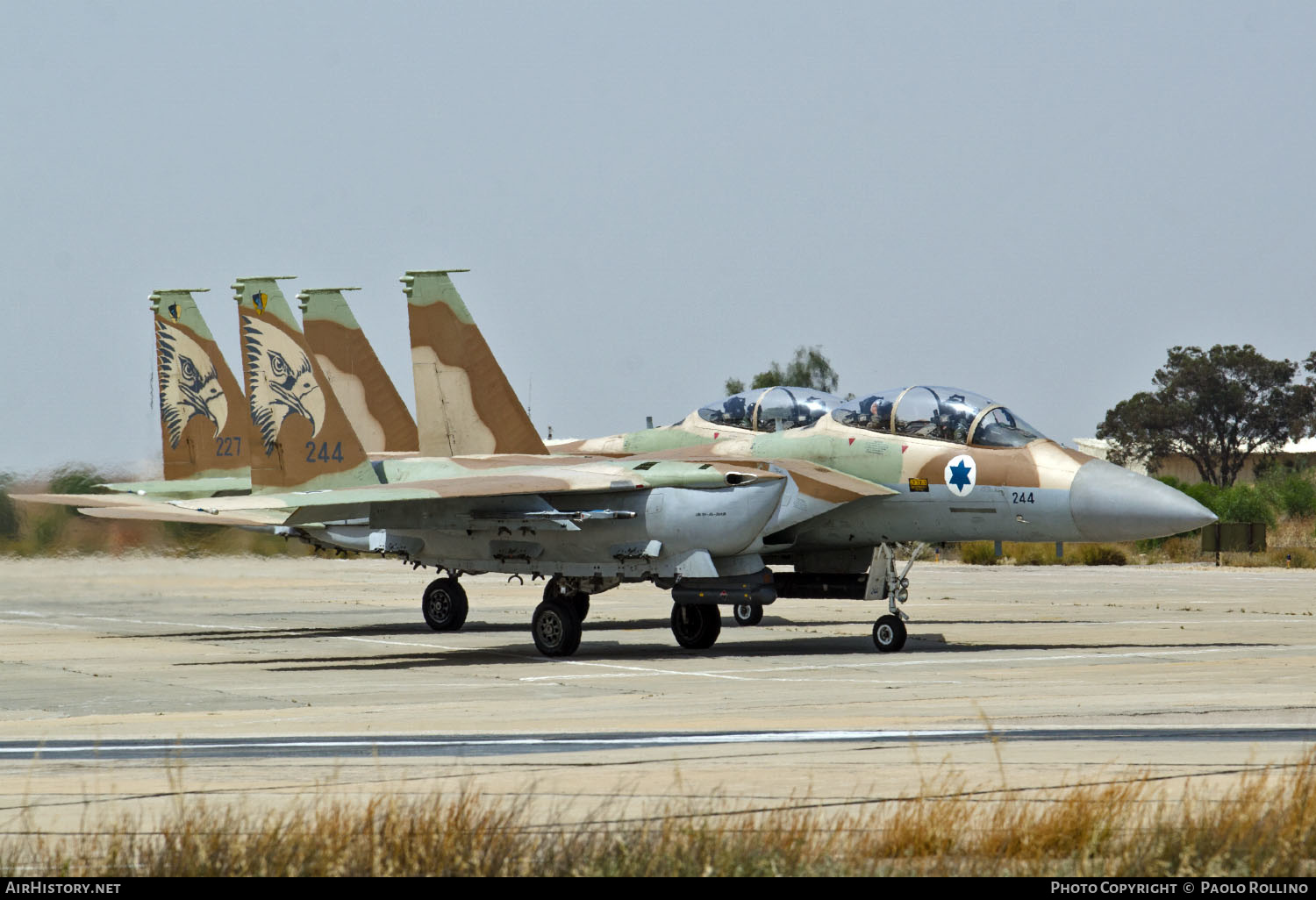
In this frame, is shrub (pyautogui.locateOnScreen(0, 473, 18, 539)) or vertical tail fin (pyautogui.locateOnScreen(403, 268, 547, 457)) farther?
shrub (pyautogui.locateOnScreen(0, 473, 18, 539))

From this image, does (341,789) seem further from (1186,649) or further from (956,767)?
(1186,649)

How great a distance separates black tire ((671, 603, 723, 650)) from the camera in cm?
1970

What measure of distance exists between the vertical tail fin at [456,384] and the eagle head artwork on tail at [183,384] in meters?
6.71

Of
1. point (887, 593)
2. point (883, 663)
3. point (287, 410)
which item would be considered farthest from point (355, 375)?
point (883, 663)

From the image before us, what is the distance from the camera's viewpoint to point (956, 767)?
8.94m

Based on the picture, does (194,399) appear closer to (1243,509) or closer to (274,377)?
(274,377)

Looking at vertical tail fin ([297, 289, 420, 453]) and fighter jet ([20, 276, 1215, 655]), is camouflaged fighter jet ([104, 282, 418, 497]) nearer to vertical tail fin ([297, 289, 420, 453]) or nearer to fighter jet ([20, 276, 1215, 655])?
vertical tail fin ([297, 289, 420, 453])

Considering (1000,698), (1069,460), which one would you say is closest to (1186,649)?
(1069,460)

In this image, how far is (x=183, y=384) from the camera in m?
27.4

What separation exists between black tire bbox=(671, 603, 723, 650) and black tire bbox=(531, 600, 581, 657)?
1581mm

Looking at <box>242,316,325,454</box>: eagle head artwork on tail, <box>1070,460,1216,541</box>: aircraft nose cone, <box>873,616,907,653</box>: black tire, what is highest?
<box>242,316,325,454</box>: eagle head artwork on tail

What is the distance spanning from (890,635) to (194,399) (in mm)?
14503

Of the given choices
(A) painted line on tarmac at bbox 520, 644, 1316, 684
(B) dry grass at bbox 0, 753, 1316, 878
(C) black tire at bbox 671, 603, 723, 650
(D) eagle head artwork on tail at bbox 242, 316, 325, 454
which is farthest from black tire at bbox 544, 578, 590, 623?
(B) dry grass at bbox 0, 753, 1316, 878
